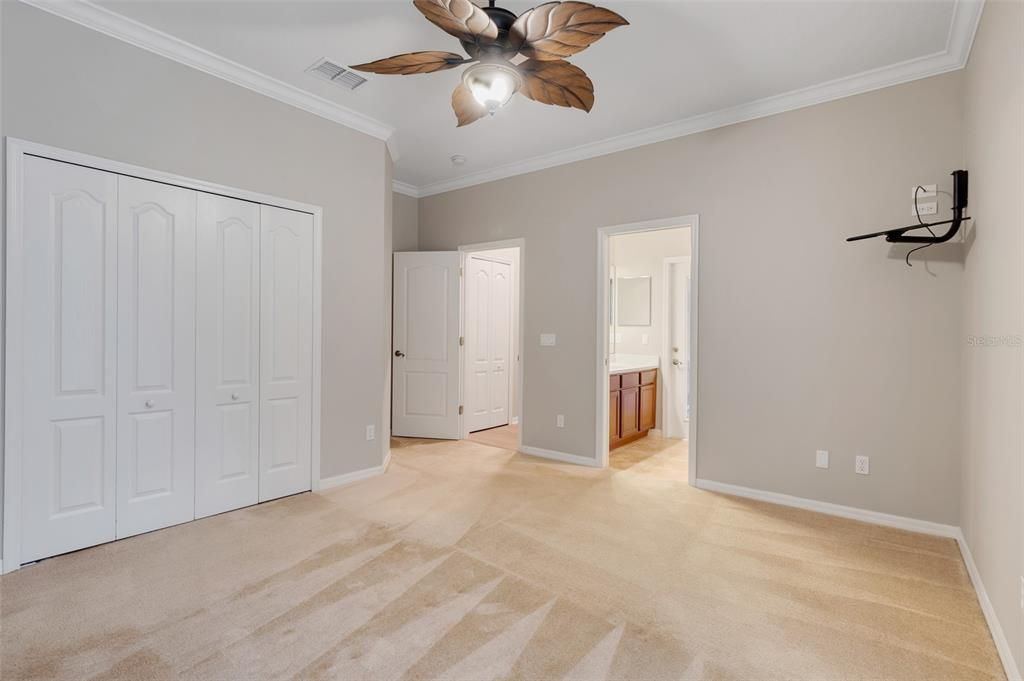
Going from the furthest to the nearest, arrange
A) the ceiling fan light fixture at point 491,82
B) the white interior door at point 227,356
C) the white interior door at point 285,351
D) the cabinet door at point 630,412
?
the cabinet door at point 630,412, the white interior door at point 285,351, the white interior door at point 227,356, the ceiling fan light fixture at point 491,82

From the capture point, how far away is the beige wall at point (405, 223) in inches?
220

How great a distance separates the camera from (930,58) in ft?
9.56

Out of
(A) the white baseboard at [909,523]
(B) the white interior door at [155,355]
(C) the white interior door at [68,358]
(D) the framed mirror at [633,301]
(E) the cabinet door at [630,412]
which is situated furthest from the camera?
(D) the framed mirror at [633,301]

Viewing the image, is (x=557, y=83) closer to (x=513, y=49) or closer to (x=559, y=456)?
(x=513, y=49)

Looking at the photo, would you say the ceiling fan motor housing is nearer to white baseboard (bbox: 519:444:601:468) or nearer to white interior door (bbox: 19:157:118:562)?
white interior door (bbox: 19:157:118:562)

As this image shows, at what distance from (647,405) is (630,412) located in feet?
1.53

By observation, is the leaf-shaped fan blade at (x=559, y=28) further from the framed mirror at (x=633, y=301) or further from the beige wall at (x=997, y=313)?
the framed mirror at (x=633, y=301)

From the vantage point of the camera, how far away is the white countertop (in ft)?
16.7

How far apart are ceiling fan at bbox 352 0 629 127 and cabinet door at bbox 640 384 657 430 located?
11.5 ft

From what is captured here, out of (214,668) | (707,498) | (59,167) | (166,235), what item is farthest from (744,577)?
(59,167)

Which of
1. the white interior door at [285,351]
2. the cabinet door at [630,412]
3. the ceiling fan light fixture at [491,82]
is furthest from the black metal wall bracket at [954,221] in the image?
the white interior door at [285,351]

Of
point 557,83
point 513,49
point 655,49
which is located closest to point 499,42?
point 513,49

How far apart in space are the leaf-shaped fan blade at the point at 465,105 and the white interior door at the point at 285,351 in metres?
1.47

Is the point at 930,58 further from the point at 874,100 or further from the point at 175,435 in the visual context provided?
the point at 175,435
